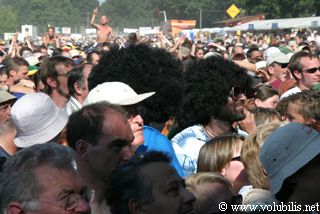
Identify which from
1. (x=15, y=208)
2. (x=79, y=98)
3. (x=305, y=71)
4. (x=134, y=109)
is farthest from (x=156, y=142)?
(x=305, y=71)

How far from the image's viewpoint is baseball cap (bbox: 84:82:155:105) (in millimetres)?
4926

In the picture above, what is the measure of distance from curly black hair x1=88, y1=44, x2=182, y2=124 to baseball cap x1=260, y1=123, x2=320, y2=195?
5.99 feet

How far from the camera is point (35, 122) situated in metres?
5.32

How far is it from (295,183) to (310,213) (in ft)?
0.52

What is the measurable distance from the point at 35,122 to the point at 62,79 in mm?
3491

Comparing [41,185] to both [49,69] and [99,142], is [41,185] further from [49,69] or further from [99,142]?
[49,69]

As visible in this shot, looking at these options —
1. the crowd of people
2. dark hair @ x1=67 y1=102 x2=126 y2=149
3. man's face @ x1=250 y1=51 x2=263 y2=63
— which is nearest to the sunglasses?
the crowd of people

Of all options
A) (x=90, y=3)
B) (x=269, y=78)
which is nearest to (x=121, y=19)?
(x=90, y=3)

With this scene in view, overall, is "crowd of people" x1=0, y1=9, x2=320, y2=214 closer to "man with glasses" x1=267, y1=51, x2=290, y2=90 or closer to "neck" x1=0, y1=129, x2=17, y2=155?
"neck" x1=0, y1=129, x2=17, y2=155

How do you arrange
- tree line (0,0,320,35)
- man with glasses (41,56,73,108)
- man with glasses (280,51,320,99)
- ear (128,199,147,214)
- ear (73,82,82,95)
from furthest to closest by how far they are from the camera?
tree line (0,0,320,35), man with glasses (280,51,320,99), man with glasses (41,56,73,108), ear (73,82,82,95), ear (128,199,147,214)

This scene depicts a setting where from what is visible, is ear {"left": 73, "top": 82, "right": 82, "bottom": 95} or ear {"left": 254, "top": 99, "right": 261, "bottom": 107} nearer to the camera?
ear {"left": 73, "top": 82, "right": 82, "bottom": 95}

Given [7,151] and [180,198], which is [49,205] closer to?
[180,198]

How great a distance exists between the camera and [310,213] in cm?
372

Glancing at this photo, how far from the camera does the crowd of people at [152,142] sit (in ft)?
11.0
